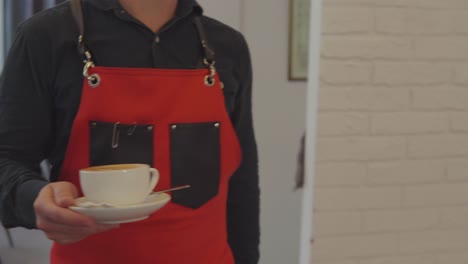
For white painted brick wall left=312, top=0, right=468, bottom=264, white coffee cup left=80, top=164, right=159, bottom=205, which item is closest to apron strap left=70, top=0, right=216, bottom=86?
white coffee cup left=80, top=164, right=159, bottom=205

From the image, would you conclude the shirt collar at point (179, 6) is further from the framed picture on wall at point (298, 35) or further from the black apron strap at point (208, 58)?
the framed picture on wall at point (298, 35)

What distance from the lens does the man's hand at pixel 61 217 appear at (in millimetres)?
623

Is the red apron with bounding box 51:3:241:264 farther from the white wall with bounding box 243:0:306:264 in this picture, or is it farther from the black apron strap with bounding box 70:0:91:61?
the white wall with bounding box 243:0:306:264

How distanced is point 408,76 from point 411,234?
39cm

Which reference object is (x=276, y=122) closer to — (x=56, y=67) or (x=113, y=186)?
(x=56, y=67)

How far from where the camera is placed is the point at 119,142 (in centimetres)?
84

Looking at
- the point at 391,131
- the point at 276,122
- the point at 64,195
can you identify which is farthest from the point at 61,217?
the point at 276,122

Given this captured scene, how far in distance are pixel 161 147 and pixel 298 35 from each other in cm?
143

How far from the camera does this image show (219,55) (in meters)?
A: 0.98

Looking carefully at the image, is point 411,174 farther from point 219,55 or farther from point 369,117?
point 219,55

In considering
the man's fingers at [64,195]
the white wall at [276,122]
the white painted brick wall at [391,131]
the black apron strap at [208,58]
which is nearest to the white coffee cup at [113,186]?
the man's fingers at [64,195]

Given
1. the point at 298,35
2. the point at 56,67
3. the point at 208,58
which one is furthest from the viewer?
the point at 298,35

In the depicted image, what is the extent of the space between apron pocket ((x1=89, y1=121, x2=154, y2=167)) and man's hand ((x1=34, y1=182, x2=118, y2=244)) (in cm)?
16

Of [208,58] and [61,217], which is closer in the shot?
[61,217]
